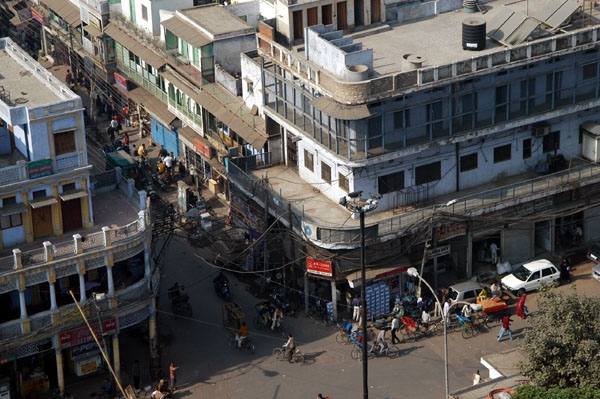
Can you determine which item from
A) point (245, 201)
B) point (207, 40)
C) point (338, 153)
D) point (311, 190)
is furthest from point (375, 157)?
point (207, 40)

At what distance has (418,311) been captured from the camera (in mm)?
62625

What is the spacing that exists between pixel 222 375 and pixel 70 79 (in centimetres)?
3909

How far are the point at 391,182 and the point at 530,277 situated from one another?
9303 mm

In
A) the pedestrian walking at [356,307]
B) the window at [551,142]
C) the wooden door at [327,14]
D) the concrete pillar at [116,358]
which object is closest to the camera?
the concrete pillar at [116,358]

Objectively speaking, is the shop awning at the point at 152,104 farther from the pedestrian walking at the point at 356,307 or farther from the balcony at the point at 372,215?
the pedestrian walking at the point at 356,307

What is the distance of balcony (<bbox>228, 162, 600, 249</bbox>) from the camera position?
60.4 meters

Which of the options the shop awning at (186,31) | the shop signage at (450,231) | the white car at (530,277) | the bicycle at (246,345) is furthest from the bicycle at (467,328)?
the shop awning at (186,31)

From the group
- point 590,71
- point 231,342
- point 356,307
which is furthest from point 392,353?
point 590,71

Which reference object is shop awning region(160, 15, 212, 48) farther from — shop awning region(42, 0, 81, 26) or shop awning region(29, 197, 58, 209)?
shop awning region(29, 197, 58, 209)

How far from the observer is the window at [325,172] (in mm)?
63084

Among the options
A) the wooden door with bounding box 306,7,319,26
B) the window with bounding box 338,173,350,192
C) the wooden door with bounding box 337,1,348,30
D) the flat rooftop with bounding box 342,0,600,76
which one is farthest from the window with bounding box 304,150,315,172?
the wooden door with bounding box 337,1,348,30

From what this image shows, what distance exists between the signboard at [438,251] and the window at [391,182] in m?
3.80

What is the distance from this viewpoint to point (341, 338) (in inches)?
2411

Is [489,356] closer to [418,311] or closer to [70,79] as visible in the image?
[418,311]
